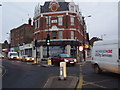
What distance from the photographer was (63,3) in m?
44.0

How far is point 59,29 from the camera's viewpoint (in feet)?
133

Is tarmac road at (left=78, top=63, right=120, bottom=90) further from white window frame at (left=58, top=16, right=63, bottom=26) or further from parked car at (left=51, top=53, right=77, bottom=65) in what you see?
white window frame at (left=58, top=16, right=63, bottom=26)

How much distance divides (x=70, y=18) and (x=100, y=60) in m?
29.8

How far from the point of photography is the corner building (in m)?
39.6

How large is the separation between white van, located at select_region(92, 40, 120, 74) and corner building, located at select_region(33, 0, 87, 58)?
2618 centimetres

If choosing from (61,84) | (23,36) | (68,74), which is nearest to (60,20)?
(23,36)

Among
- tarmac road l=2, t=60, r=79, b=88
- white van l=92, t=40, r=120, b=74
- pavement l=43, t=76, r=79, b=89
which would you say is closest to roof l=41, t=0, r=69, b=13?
tarmac road l=2, t=60, r=79, b=88

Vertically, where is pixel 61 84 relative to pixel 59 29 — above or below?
below

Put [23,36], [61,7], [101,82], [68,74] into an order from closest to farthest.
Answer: [101,82] < [68,74] < [61,7] < [23,36]

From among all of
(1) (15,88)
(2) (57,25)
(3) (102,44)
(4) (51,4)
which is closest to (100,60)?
(3) (102,44)

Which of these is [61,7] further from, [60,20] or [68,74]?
[68,74]

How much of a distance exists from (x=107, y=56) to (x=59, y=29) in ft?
99.1

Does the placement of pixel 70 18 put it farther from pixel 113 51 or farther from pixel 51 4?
pixel 113 51

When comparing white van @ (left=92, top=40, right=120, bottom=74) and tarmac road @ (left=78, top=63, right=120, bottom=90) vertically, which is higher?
white van @ (left=92, top=40, right=120, bottom=74)
